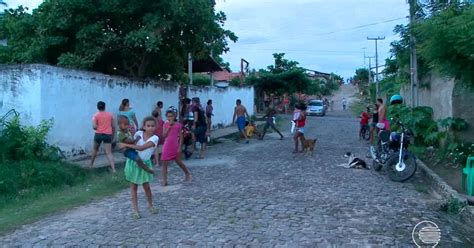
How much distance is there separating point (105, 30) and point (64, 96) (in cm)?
394

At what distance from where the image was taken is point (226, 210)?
7766 mm

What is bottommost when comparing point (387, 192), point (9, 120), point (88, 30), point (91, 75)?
point (387, 192)

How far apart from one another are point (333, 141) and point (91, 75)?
9590 millimetres

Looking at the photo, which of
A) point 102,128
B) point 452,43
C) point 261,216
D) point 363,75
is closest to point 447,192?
point 452,43

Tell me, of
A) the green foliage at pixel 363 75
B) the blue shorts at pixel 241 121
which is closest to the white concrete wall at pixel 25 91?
→ the blue shorts at pixel 241 121

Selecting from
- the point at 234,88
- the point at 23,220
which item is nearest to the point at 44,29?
the point at 23,220

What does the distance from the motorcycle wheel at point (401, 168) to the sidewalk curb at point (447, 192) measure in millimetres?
411

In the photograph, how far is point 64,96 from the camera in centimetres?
1290

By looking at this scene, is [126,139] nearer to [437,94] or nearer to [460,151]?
[460,151]

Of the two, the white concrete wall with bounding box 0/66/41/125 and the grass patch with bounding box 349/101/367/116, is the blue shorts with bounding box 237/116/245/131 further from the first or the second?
the grass patch with bounding box 349/101/367/116

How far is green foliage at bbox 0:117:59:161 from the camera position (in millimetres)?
11000

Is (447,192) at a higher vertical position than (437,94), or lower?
lower

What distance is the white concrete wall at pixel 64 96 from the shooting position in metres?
12.0

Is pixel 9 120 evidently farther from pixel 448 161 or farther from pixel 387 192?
pixel 448 161
